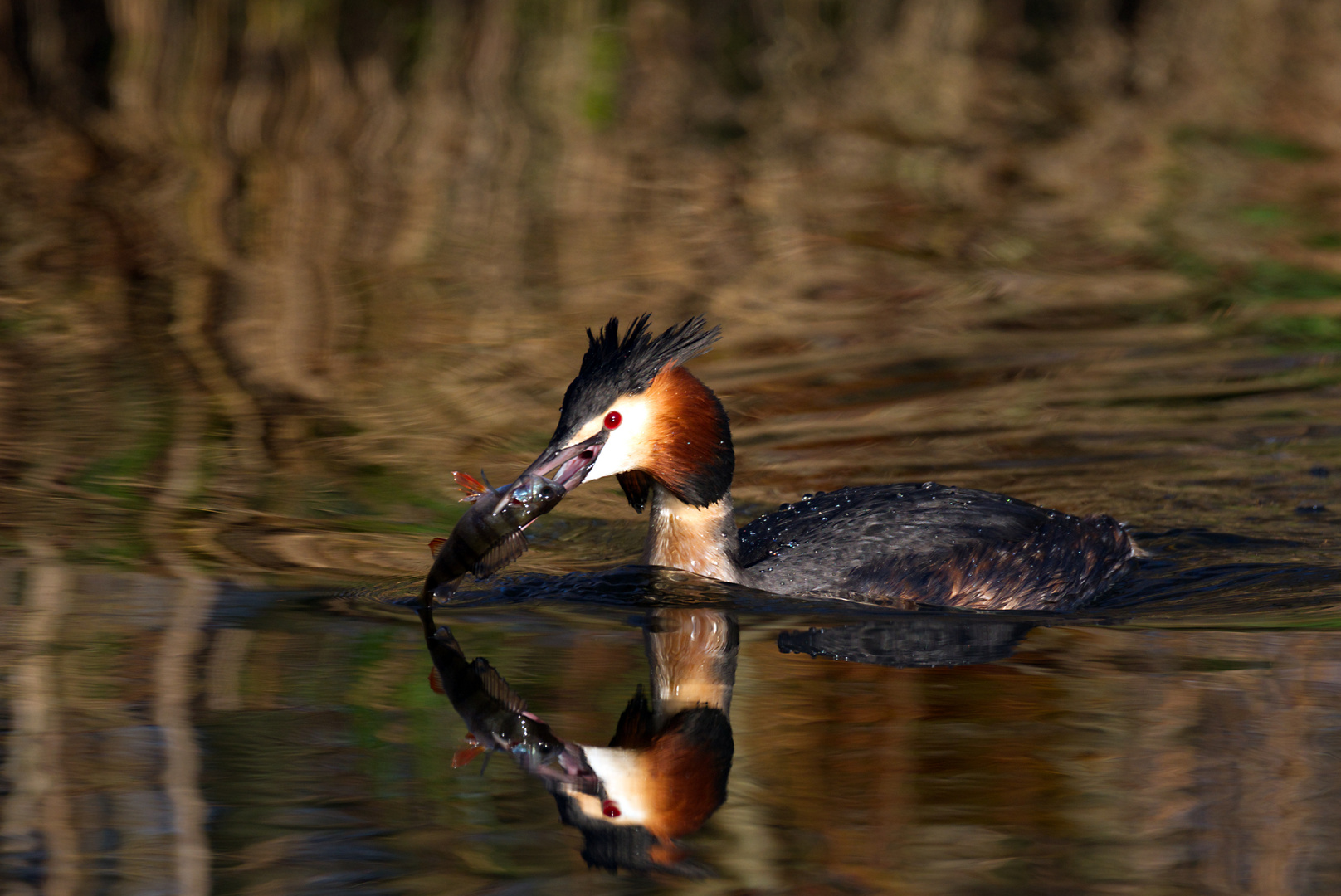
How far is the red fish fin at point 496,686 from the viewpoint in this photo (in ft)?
16.3

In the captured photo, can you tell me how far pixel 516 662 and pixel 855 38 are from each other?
1663 cm

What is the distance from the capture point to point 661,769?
14.8ft

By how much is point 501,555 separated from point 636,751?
1.32 meters

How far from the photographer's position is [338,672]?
5207mm

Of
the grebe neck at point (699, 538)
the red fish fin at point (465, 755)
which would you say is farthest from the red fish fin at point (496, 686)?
the grebe neck at point (699, 538)

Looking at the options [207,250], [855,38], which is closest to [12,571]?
[207,250]

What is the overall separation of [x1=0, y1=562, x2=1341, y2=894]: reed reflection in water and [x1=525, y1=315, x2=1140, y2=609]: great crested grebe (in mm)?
545

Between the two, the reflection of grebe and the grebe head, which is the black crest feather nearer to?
the grebe head

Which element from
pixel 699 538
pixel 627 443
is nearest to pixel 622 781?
pixel 627 443

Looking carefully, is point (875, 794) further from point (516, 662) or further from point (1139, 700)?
point (516, 662)

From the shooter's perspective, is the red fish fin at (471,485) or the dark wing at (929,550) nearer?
the red fish fin at (471,485)

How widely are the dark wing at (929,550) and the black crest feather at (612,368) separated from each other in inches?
33.8

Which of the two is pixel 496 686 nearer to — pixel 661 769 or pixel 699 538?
pixel 661 769

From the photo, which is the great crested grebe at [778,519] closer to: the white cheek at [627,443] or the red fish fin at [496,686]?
the white cheek at [627,443]
